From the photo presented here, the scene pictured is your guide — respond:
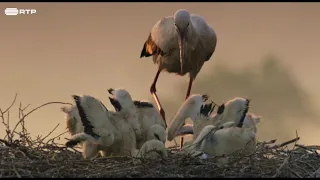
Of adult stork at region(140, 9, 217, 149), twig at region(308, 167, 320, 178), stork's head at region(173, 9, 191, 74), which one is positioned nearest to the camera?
twig at region(308, 167, 320, 178)

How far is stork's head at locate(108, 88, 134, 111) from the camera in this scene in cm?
604

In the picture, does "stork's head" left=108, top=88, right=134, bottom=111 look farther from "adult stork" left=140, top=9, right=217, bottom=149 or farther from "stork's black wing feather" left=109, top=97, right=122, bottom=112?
"adult stork" left=140, top=9, right=217, bottom=149

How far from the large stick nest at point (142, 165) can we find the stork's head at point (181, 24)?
2857 mm

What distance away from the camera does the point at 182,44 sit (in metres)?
8.20

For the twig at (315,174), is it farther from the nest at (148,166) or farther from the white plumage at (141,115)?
the white plumage at (141,115)

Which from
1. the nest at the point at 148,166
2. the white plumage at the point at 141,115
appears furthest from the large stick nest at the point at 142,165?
the white plumage at the point at 141,115

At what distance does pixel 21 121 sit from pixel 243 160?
1737 millimetres

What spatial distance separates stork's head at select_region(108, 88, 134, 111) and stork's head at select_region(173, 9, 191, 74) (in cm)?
202

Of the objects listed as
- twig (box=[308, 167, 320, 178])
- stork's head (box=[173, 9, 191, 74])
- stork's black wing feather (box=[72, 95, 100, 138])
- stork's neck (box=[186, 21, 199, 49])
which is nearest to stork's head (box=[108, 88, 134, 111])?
stork's black wing feather (box=[72, 95, 100, 138])

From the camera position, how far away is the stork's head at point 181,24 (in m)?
8.02

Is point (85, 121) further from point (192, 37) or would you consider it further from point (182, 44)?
point (192, 37)

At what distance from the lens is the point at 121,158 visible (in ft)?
17.5

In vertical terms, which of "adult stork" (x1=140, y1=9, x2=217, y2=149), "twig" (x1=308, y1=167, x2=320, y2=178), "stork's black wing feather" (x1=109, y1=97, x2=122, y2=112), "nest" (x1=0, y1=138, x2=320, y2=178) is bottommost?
"twig" (x1=308, y1=167, x2=320, y2=178)

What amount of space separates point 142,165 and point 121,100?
1425 millimetres
